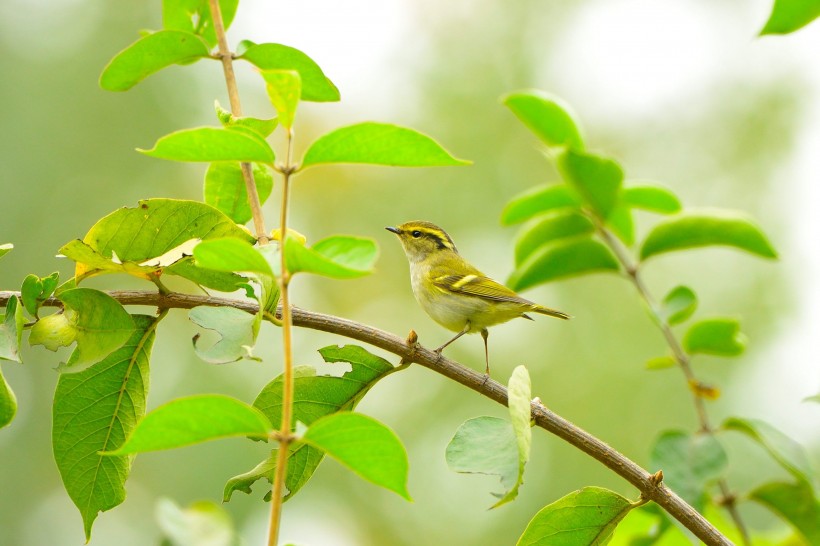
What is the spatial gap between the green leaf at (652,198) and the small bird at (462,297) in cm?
136

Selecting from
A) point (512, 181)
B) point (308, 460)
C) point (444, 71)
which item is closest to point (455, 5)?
point (444, 71)

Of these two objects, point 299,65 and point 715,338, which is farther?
point 715,338

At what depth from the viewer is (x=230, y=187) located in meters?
1.85

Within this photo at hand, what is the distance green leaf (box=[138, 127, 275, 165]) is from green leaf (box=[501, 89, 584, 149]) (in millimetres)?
1417

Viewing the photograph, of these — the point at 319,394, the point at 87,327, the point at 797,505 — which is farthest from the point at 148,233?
the point at 797,505

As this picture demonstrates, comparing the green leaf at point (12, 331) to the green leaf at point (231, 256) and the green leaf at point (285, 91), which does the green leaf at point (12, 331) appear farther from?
the green leaf at point (285, 91)

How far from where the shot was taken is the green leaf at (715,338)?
231cm

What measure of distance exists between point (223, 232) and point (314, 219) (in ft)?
29.2

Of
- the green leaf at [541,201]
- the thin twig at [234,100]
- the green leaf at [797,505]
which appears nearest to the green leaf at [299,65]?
the thin twig at [234,100]

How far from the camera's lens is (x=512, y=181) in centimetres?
1053

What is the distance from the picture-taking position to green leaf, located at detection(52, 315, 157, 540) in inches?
57.3

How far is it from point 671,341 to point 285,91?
5.07 feet

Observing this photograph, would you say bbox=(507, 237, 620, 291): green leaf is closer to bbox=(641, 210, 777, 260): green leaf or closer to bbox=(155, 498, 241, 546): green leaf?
bbox=(641, 210, 777, 260): green leaf

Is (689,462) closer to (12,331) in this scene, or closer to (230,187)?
(230,187)
